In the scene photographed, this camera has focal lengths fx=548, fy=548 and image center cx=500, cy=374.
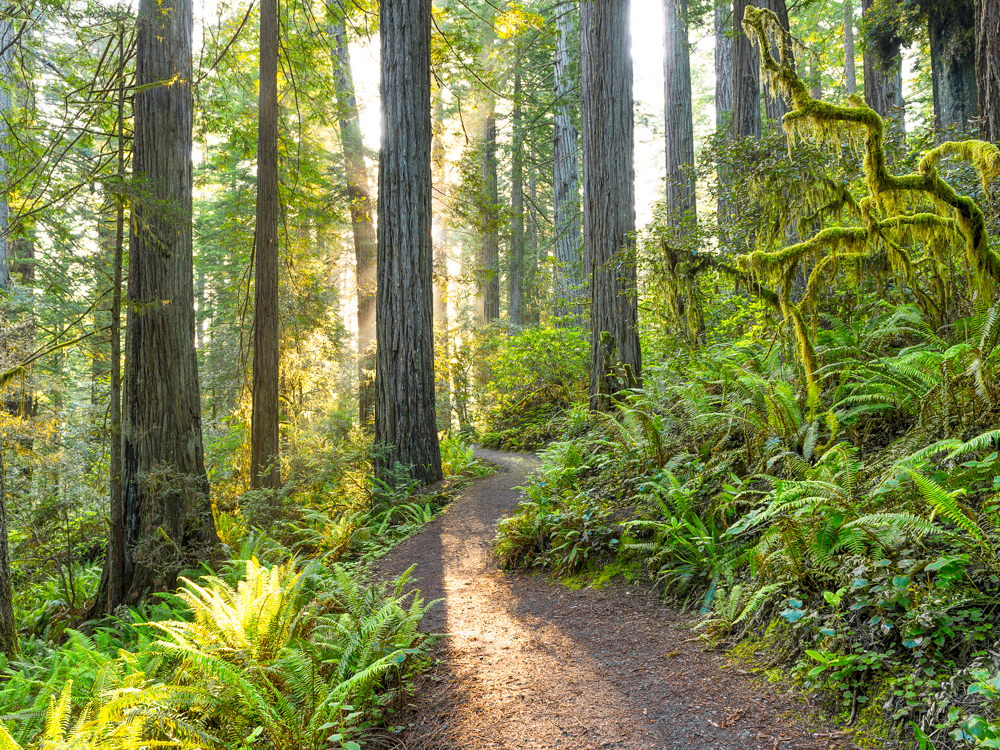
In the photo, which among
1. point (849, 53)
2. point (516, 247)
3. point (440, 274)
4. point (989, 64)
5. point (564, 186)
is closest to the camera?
point (989, 64)

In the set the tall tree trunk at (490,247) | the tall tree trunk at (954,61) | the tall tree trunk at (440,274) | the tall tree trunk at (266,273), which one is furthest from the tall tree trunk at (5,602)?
the tall tree trunk at (490,247)

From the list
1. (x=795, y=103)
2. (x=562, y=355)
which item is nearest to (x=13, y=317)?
(x=562, y=355)

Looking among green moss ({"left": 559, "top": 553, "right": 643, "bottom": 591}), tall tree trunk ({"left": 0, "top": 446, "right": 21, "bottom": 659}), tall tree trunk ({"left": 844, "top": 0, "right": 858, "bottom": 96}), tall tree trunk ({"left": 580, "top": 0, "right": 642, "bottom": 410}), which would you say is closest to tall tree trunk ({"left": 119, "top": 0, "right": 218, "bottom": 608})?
tall tree trunk ({"left": 0, "top": 446, "right": 21, "bottom": 659})

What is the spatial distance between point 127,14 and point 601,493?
7.13 metres

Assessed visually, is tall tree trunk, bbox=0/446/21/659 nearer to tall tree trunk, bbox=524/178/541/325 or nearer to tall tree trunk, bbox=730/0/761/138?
tall tree trunk, bbox=730/0/761/138

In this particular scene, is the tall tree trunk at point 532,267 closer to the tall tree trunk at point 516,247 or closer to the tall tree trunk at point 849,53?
the tall tree trunk at point 516,247

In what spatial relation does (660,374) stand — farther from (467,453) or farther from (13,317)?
(13,317)

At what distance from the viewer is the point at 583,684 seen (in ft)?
9.56

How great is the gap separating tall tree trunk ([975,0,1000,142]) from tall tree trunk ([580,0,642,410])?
3.75 metres

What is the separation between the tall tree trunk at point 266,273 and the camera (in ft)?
28.0

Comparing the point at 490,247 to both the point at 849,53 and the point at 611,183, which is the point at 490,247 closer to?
the point at 611,183

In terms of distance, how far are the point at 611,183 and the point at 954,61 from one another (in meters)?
5.23

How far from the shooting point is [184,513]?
254 inches

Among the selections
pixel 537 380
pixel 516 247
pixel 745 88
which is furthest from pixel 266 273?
pixel 516 247
